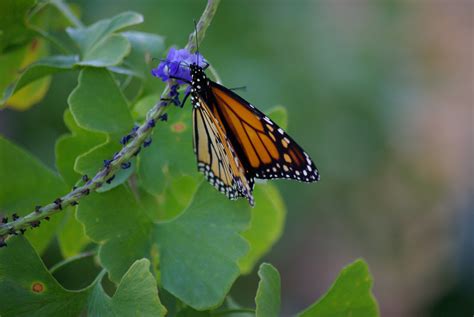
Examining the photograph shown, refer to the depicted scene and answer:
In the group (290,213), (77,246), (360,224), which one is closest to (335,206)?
(360,224)

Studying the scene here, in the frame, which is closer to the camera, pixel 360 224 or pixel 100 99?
pixel 100 99

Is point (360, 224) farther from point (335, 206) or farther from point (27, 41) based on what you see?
point (27, 41)

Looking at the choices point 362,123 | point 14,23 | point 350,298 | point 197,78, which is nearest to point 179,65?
point 197,78

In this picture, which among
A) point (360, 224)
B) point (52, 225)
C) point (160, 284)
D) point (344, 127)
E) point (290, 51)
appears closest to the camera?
point (160, 284)

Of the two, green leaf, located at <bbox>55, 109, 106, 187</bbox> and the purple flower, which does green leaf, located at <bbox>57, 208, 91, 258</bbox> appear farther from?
the purple flower

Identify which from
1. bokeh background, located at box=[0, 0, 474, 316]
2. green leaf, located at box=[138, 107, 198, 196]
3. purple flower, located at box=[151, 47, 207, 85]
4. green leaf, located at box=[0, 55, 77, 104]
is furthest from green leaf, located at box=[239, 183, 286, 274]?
bokeh background, located at box=[0, 0, 474, 316]

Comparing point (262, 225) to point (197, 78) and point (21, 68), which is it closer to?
point (197, 78)
